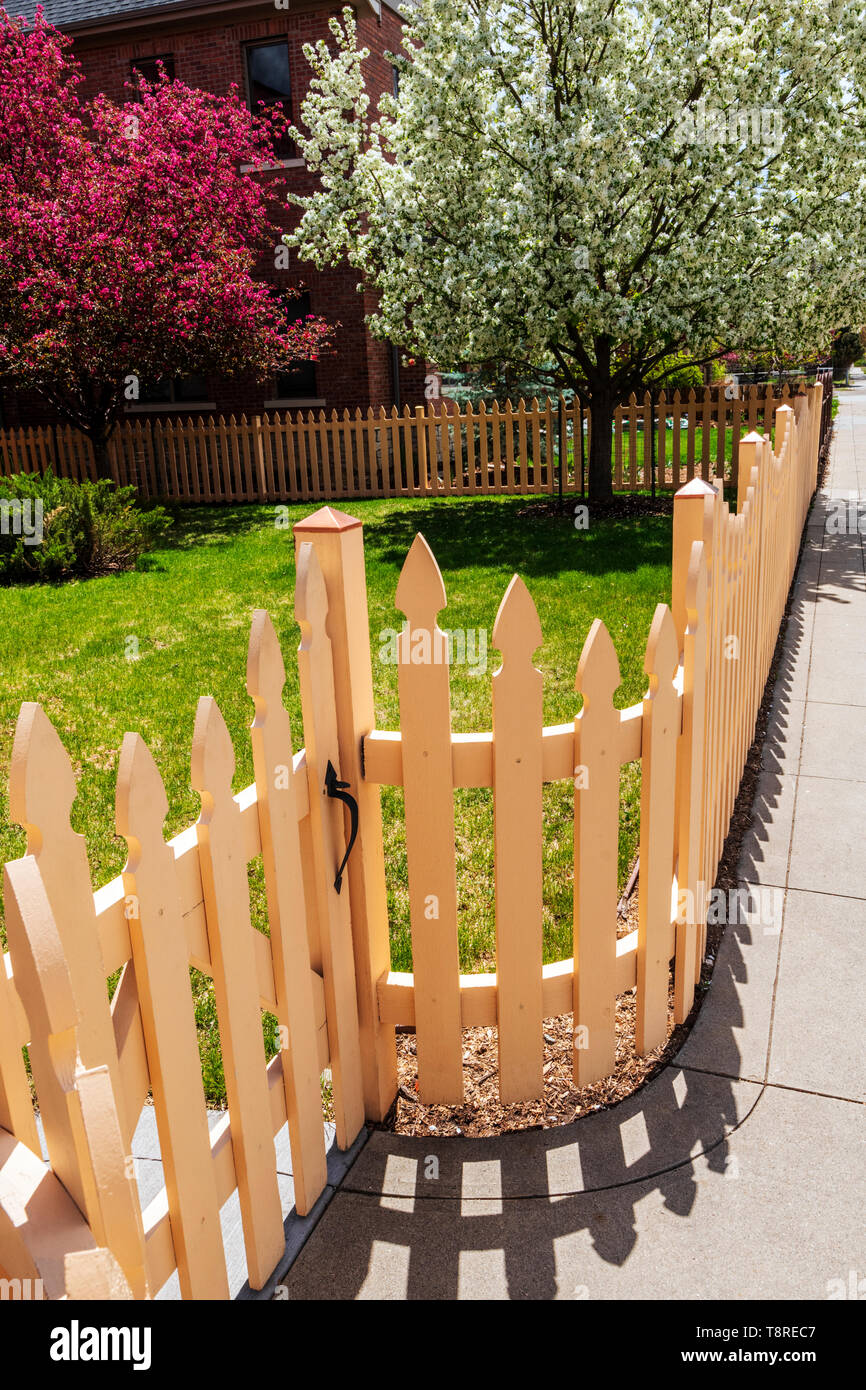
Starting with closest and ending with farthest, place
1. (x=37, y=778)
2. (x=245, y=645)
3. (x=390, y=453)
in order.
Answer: (x=37, y=778) → (x=245, y=645) → (x=390, y=453)

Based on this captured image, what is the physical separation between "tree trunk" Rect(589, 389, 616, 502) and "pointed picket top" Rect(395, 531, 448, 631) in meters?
11.3

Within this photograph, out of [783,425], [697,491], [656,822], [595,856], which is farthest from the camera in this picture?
[783,425]

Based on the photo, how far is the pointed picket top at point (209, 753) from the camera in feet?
6.16

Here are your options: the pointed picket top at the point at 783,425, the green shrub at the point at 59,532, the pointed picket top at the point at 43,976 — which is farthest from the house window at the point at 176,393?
the pointed picket top at the point at 43,976

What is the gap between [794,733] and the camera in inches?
213

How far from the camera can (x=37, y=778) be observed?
150 centimetres

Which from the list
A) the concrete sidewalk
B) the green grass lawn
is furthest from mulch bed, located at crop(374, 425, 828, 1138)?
the green grass lawn

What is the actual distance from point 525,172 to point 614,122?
1098 mm

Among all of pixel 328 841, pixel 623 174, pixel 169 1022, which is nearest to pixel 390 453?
pixel 623 174

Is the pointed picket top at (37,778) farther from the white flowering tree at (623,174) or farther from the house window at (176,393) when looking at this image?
the house window at (176,393)

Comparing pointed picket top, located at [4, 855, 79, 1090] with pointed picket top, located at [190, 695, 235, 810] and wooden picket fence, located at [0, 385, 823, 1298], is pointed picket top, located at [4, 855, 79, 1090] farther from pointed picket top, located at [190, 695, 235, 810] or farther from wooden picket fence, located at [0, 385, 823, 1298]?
pointed picket top, located at [190, 695, 235, 810]

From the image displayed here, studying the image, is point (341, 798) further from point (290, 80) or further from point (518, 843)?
point (290, 80)

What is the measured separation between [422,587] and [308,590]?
10.4 inches
